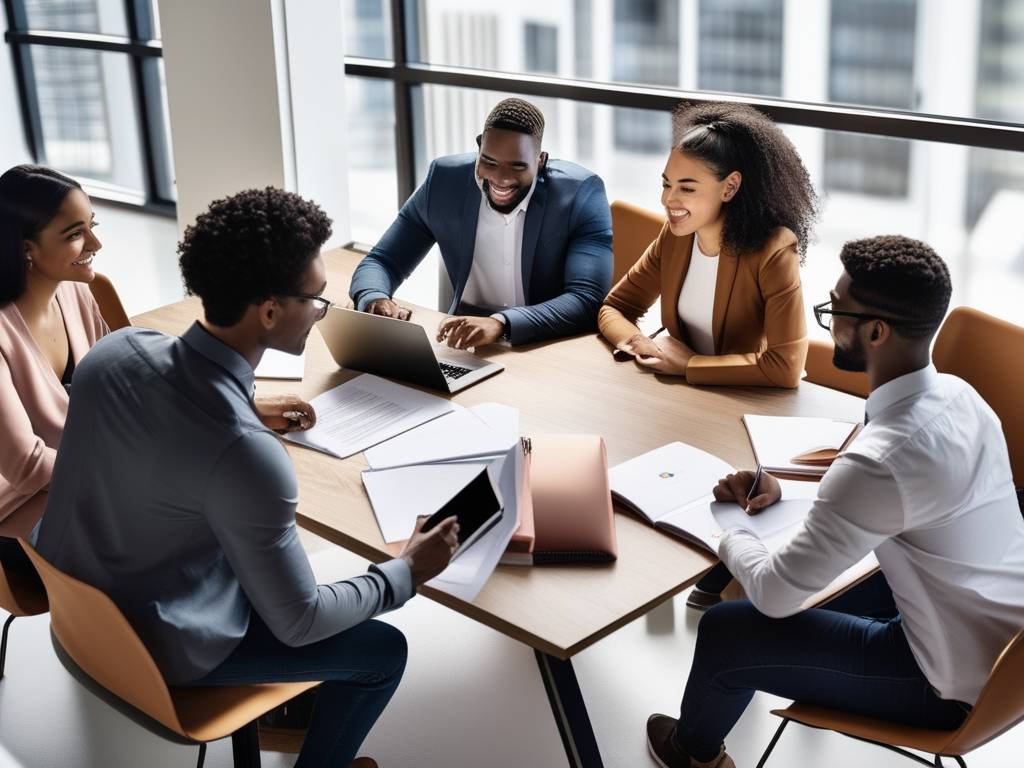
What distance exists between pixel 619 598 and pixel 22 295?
143 cm

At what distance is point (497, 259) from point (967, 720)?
1.84m

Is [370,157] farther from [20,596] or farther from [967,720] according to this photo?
[967,720]

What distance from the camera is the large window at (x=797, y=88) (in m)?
3.41

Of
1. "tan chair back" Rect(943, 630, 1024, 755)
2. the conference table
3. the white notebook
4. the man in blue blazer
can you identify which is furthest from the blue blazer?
"tan chair back" Rect(943, 630, 1024, 755)

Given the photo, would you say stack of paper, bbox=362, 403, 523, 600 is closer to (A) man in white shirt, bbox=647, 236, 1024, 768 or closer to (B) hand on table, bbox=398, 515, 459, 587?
(B) hand on table, bbox=398, 515, 459, 587

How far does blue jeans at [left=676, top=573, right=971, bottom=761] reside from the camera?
179cm

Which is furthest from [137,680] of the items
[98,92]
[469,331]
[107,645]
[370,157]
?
[98,92]

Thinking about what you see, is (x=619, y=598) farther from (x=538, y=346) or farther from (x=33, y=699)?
(x=33, y=699)

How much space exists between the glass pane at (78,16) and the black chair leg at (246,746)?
15.4 feet

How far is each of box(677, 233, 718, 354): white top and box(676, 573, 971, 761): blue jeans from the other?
3.10 ft

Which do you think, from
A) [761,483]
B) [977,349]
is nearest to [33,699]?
[761,483]

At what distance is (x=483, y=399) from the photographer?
7.86 feet

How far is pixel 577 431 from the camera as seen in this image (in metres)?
2.25

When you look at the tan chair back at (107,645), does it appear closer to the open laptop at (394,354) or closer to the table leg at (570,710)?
the table leg at (570,710)
